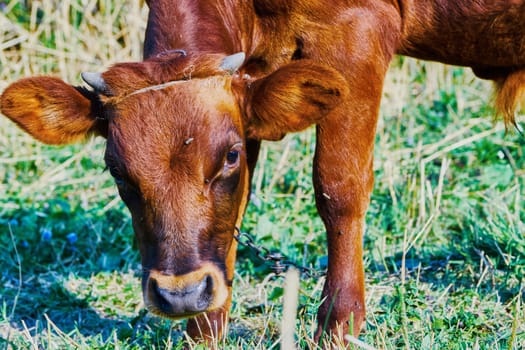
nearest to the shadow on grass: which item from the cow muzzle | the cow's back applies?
the cow muzzle

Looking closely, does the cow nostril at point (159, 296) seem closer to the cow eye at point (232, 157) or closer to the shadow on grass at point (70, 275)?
the cow eye at point (232, 157)

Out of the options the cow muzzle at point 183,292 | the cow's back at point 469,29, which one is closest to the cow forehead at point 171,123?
the cow muzzle at point 183,292

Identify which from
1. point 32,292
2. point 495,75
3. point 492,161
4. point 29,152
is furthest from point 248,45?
point 29,152

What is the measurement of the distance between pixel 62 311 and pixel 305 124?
2045 millimetres

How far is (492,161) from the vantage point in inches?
254

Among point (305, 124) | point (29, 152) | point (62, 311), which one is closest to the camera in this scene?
point (305, 124)

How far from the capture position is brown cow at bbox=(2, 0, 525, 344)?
10.9ft

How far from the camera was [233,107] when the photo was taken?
3.62 metres

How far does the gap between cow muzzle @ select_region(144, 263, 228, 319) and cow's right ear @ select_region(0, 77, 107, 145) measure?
836mm

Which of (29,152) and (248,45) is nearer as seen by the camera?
(248,45)

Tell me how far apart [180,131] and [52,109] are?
695 mm

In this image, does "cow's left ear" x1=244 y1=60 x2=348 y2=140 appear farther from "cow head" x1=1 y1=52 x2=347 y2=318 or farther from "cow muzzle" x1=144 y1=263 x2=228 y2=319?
"cow muzzle" x1=144 y1=263 x2=228 y2=319

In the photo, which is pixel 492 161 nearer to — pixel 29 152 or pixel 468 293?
pixel 468 293

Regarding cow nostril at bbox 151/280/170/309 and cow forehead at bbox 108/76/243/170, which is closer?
cow nostril at bbox 151/280/170/309
